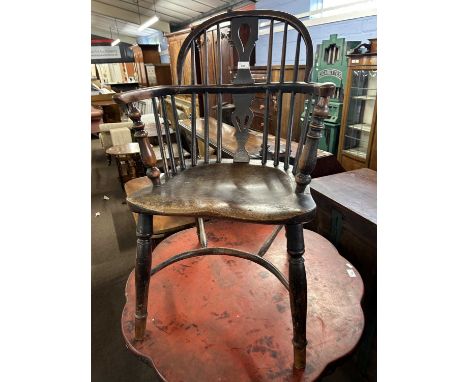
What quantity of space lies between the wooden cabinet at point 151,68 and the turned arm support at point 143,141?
514cm

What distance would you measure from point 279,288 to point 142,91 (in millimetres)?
848

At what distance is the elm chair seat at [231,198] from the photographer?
2.23 feet

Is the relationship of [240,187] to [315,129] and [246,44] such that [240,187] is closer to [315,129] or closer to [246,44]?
[315,129]

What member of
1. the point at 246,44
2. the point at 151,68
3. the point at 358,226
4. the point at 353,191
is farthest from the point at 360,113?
the point at 151,68

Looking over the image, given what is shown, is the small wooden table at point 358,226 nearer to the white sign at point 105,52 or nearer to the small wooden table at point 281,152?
the small wooden table at point 281,152

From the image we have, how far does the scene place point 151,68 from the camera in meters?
5.45

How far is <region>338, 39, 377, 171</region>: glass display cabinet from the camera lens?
2.33 m

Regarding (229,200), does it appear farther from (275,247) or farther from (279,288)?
(275,247)

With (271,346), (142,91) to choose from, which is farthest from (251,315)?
(142,91)

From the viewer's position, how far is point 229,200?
74cm

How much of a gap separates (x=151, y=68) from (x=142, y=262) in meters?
5.49

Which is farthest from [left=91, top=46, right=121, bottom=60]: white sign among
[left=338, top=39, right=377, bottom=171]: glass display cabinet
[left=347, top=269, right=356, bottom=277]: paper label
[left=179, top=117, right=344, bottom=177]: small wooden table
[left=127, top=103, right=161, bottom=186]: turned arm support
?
[left=347, top=269, right=356, bottom=277]: paper label

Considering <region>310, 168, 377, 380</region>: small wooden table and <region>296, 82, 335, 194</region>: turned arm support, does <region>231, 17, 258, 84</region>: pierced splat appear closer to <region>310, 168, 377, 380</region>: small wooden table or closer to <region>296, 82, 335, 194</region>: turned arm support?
<region>296, 82, 335, 194</region>: turned arm support

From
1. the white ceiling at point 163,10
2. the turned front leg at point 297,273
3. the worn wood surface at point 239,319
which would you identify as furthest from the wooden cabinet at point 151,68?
the turned front leg at point 297,273
